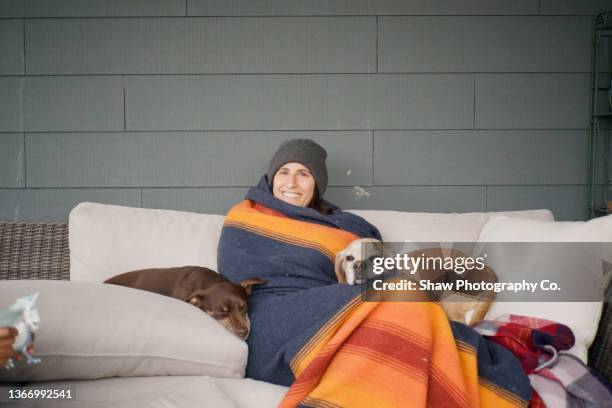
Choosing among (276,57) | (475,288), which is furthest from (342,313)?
(276,57)

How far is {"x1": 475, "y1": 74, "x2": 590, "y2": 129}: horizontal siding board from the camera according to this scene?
8.02ft

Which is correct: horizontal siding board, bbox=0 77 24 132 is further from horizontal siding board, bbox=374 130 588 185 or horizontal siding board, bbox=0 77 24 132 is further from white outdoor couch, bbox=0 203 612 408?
horizontal siding board, bbox=374 130 588 185

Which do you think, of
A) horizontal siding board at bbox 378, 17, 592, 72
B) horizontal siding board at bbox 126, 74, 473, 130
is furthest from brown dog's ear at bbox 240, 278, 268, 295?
horizontal siding board at bbox 378, 17, 592, 72

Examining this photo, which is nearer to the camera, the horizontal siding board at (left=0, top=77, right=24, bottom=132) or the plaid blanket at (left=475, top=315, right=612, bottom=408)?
the plaid blanket at (left=475, top=315, right=612, bottom=408)

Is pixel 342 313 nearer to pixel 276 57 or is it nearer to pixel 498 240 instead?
pixel 498 240

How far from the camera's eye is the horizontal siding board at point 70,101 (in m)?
2.37

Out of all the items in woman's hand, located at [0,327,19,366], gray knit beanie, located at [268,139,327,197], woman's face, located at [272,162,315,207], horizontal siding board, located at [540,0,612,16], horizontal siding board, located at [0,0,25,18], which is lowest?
woman's hand, located at [0,327,19,366]

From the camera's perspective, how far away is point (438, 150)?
2465 millimetres

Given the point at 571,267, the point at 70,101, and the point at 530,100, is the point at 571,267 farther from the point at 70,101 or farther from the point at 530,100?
the point at 70,101

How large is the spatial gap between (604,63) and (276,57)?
1.62 meters

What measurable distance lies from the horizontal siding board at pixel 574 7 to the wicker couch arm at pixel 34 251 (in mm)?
2419

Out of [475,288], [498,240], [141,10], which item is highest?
[141,10]

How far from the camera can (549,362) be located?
126 centimetres

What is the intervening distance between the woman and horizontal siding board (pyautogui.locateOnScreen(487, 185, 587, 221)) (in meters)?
0.85
